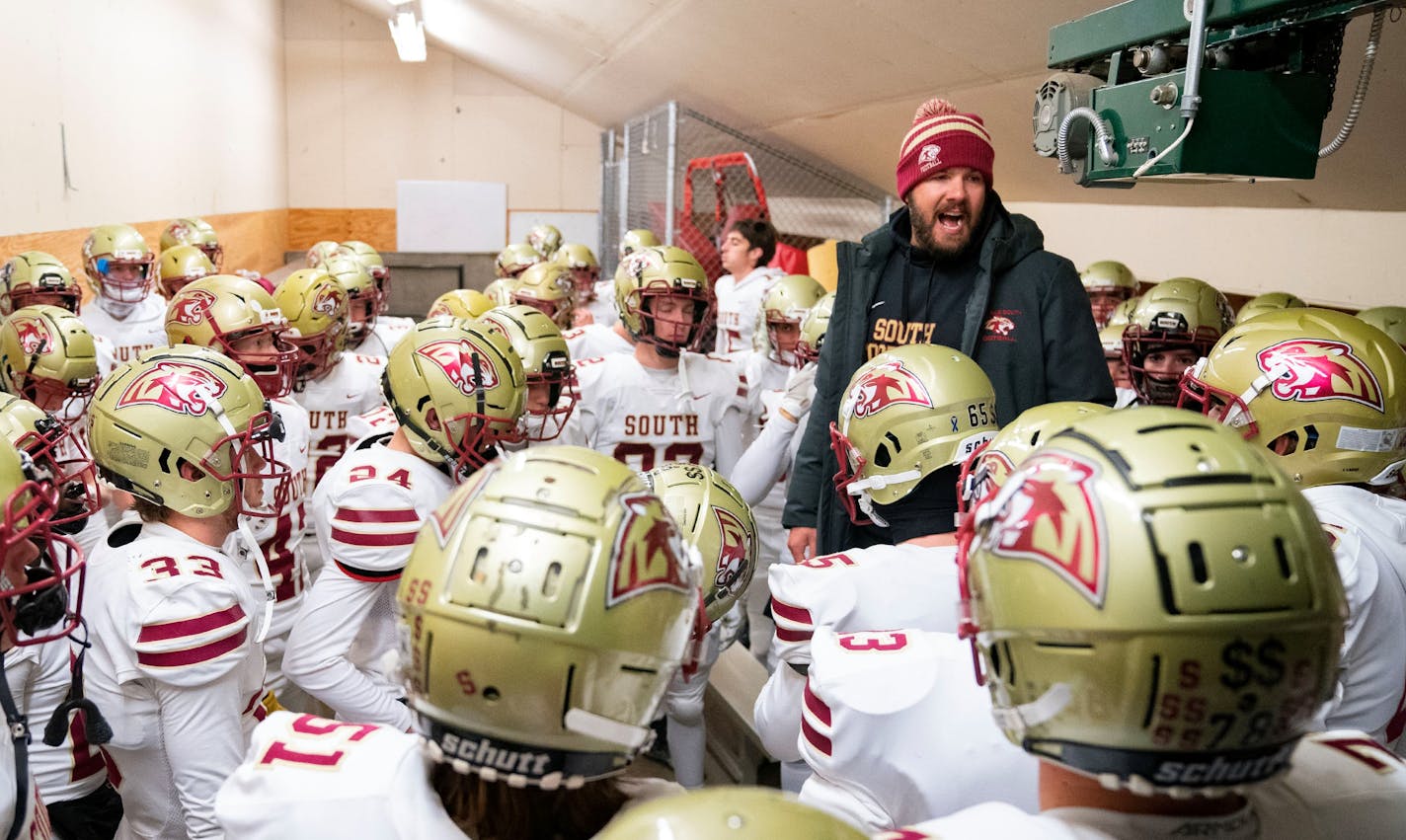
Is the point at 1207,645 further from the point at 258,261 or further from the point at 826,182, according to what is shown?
the point at 258,261

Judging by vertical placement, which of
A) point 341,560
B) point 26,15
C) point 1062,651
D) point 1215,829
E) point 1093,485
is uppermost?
point 26,15

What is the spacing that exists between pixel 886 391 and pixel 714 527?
21.5 inches

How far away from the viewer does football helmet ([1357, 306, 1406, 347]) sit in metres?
4.13

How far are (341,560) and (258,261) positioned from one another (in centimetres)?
1405

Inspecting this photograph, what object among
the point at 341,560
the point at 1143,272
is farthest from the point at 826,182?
the point at 341,560

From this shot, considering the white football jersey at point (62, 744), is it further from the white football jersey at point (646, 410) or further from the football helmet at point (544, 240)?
the football helmet at point (544, 240)

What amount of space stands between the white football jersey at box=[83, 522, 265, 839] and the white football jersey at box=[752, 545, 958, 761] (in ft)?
3.59

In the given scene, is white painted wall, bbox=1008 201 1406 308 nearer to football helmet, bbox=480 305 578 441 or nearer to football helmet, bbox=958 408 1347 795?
football helmet, bbox=480 305 578 441

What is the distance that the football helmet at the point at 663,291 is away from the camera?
456 centimetres

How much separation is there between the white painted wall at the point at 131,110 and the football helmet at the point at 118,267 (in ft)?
3.45

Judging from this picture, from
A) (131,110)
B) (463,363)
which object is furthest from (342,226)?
(463,363)

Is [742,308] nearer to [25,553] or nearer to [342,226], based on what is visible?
[25,553]

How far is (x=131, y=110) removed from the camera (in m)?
9.84

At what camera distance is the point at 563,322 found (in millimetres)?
7121
